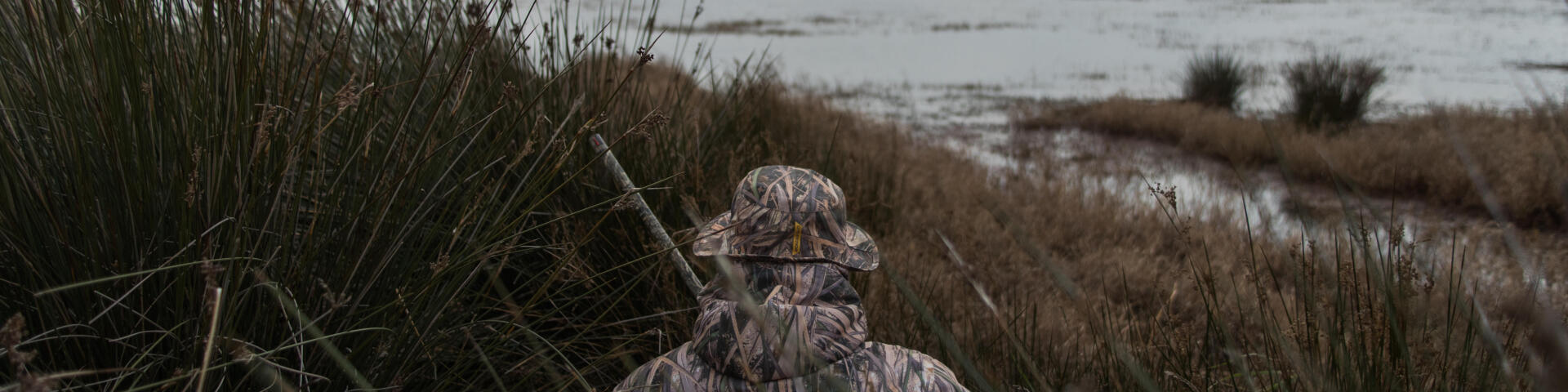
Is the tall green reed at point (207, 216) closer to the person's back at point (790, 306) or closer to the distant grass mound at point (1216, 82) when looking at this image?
the person's back at point (790, 306)

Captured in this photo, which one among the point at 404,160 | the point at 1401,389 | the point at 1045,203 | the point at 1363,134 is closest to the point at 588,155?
the point at 404,160

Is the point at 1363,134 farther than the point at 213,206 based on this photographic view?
Yes

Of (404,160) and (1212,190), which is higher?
(404,160)

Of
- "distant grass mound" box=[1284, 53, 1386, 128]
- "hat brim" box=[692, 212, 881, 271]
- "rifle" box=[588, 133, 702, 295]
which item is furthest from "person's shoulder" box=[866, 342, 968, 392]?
"distant grass mound" box=[1284, 53, 1386, 128]

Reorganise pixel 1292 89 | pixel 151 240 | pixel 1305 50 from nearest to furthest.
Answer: pixel 151 240, pixel 1292 89, pixel 1305 50

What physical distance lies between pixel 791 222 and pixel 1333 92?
8053 mm

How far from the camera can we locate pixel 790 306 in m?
1.54

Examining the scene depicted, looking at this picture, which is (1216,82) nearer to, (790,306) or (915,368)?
(915,368)

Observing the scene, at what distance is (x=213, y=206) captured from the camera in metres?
1.52

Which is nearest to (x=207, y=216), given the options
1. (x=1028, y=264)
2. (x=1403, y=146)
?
(x=1028, y=264)

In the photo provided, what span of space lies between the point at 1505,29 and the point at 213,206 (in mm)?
19341

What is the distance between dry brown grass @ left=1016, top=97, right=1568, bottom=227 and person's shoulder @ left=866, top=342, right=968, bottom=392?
10.9 ft

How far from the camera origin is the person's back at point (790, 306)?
154 centimetres

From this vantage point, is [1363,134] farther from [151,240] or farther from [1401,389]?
[151,240]
